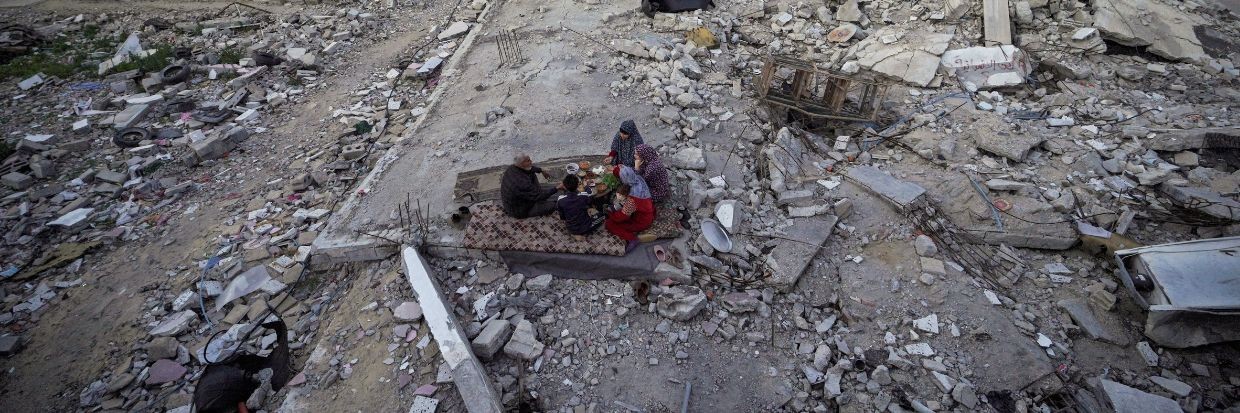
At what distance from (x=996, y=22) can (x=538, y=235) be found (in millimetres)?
8839

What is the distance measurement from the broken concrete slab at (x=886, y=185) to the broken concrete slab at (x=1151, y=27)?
6.04 metres

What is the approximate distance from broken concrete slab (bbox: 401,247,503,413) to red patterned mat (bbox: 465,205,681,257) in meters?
0.55

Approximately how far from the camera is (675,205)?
231 inches

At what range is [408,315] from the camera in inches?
187

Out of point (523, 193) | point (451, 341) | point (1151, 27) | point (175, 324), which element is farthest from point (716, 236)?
point (1151, 27)

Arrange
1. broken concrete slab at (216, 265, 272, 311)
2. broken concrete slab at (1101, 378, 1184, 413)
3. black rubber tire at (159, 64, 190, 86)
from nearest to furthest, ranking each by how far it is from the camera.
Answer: broken concrete slab at (1101, 378, 1184, 413) < broken concrete slab at (216, 265, 272, 311) < black rubber tire at (159, 64, 190, 86)

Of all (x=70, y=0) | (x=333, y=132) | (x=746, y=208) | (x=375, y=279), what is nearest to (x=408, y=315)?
(x=375, y=279)

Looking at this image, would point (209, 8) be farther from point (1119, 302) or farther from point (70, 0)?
point (1119, 302)

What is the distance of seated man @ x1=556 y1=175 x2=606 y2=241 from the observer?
5238 millimetres

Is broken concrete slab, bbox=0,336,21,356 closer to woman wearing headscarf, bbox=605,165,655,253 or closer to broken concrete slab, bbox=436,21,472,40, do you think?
woman wearing headscarf, bbox=605,165,655,253

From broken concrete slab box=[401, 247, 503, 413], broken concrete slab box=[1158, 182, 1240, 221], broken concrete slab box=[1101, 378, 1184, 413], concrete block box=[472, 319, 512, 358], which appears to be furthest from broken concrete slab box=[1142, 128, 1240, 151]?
broken concrete slab box=[401, 247, 503, 413]

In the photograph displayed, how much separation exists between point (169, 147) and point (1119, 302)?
12.5 metres

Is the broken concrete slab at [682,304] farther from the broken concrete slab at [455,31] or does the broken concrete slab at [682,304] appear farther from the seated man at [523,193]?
the broken concrete slab at [455,31]

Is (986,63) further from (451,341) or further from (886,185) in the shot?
(451,341)
